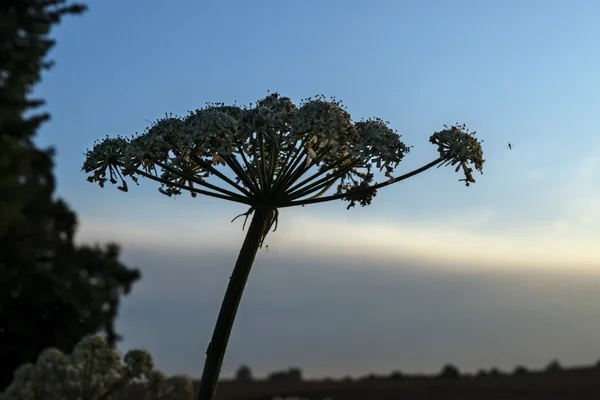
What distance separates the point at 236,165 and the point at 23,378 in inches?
108

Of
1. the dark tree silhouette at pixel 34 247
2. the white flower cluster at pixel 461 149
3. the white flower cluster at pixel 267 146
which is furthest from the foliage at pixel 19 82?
the white flower cluster at pixel 461 149

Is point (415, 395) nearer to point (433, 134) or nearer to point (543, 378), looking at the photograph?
point (543, 378)

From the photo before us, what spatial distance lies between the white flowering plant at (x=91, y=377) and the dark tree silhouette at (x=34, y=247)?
4.28 m

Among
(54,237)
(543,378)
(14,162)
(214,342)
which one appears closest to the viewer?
(214,342)

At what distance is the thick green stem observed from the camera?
7035mm

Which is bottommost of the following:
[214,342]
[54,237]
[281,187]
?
[214,342]

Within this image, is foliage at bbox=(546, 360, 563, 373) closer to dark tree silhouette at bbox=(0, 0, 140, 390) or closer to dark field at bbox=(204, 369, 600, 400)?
dark field at bbox=(204, 369, 600, 400)

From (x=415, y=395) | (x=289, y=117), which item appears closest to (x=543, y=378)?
(x=415, y=395)

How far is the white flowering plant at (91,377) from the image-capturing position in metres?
5.87

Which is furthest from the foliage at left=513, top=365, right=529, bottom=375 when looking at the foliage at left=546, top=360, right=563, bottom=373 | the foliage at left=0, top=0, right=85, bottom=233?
the foliage at left=0, top=0, right=85, bottom=233

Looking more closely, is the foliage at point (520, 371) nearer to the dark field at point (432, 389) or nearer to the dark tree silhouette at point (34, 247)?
the dark field at point (432, 389)

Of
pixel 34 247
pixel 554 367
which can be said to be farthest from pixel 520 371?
pixel 34 247

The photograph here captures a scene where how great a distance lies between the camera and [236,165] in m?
7.34

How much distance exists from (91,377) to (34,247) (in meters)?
16.3
